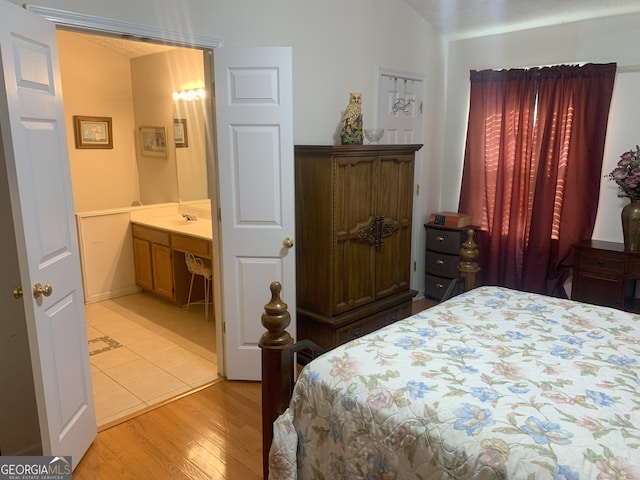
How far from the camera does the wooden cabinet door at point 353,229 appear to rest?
3.10 metres

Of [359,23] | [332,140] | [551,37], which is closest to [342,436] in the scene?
[332,140]

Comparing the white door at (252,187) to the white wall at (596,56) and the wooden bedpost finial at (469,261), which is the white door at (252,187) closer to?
the wooden bedpost finial at (469,261)

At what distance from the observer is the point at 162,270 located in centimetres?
462

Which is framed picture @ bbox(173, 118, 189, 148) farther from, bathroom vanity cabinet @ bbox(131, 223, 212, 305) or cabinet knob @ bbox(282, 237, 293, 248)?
cabinet knob @ bbox(282, 237, 293, 248)

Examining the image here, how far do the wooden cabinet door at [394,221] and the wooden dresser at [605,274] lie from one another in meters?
1.32

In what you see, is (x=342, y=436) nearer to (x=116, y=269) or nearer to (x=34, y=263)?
(x=34, y=263)

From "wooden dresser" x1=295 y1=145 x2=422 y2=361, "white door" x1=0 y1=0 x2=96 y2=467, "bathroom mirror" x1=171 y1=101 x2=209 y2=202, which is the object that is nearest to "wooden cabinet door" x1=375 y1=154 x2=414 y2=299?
"wooden dresser" x1=295 y1=145 x2=422 y2=361

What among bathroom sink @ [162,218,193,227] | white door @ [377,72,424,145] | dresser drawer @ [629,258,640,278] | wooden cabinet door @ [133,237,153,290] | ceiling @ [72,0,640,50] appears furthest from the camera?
wooden cabinet door @ [133,237,153,290]

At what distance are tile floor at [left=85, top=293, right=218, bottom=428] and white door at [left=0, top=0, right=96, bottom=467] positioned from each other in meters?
0.62

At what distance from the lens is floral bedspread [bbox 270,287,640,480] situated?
4.08ft

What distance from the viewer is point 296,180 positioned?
3250 mm

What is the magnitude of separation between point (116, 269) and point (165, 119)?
1676 millimetres

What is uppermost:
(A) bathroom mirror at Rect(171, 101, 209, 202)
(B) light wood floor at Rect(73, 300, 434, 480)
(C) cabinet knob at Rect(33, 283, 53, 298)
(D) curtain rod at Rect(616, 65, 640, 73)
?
(D) curtain rod at Rect(616, 65, 640, 73)

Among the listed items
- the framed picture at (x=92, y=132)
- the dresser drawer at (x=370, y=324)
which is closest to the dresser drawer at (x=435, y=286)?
the dresser drawer at (x=370, y=324)
